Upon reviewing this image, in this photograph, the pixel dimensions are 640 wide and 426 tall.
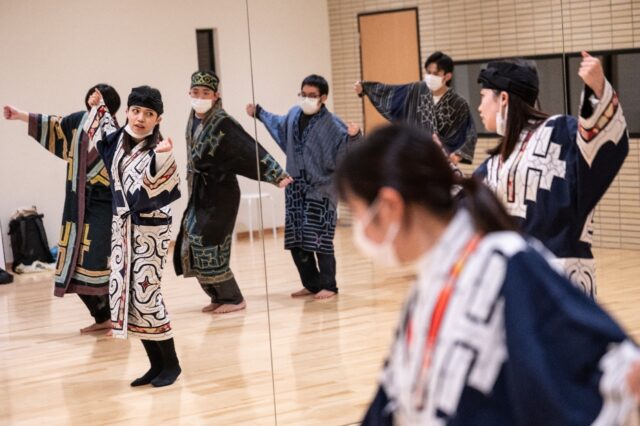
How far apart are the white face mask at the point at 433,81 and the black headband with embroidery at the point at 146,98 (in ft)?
3.02

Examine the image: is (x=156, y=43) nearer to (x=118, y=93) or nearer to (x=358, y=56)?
(x=118, y=93)

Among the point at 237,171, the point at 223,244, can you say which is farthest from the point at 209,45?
the point at 223,244

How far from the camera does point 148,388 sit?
4230 millimetres

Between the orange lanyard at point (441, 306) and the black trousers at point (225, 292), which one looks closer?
the orange lanyard at point (441, 306)

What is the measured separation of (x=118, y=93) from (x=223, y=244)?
68 cm

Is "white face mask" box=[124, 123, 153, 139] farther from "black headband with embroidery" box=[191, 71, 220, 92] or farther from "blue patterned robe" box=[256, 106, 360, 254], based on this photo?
"blue patterned robe" box=[256, 106, 360, 254]

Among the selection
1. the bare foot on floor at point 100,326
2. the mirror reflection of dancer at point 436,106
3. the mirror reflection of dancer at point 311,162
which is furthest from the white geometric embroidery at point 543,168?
the bare foot on floor at point 100,326

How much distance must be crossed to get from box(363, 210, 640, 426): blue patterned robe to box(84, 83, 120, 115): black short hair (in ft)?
7.74

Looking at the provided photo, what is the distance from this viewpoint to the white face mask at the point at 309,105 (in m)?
4.05

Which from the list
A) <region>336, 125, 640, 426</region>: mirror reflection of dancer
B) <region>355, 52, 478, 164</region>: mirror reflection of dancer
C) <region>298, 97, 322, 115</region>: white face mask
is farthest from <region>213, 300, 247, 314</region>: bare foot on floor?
<region>336, 125, 640, 426</region>: mirror reflection of dancer

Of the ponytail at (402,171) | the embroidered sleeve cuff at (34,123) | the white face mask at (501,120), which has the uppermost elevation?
the embroidered sleeve cuff at (34,123)

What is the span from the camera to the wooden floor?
410cm

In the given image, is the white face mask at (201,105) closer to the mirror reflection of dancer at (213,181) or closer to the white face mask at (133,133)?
the mirror reflection of dancer at (213,181)

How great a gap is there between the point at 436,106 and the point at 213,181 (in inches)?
33.3
